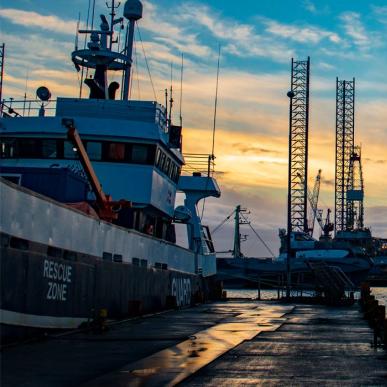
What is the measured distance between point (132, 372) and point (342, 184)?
597ft

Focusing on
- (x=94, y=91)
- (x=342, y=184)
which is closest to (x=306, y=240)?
(x=342, y=184)

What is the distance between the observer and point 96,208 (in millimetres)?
31000

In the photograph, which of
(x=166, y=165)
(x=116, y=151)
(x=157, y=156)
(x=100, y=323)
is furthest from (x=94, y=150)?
(x=100, y=323)

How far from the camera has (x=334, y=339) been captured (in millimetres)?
20969

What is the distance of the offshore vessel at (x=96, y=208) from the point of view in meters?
18.4

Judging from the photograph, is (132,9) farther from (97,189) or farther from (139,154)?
(97,189)

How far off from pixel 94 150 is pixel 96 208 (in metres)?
5.13

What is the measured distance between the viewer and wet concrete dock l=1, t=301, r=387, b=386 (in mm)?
12875

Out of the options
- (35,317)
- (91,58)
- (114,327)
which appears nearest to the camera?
(35,317)

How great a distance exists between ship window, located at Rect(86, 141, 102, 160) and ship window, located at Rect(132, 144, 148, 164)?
1.60 meters

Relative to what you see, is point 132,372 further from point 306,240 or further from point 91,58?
point 306,240

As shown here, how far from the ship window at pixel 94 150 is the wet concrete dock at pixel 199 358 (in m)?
12.9

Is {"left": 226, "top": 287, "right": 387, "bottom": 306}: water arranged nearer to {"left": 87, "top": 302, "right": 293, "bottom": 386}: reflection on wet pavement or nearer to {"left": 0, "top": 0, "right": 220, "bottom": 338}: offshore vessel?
{"left": 0, "top": 0, "right": 220, "bottom": 338}: offshore vessel

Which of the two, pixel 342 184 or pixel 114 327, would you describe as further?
pixel 342 184
